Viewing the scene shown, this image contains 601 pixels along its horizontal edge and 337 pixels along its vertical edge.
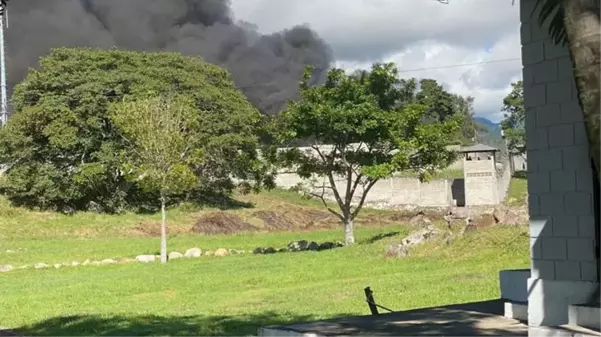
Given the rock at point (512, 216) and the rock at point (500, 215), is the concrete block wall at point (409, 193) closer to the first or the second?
the rock at point (500, 215)

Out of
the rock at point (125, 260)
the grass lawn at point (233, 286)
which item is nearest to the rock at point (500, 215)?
the grass lawn at point (233, 286)

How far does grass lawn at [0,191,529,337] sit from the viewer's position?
34.7 ft

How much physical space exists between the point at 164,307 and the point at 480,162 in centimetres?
2614

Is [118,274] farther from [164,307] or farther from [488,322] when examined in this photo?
[488,322]

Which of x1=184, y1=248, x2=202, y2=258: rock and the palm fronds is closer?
the palm fronds

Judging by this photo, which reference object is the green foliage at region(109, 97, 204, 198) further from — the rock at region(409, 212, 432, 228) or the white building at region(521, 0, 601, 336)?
the white building at region(521, 0, 601, 336)

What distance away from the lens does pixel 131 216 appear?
119ft

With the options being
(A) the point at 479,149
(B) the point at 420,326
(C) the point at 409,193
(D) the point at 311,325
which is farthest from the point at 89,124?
(B) the point at 420,326

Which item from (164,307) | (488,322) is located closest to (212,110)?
(164,307)

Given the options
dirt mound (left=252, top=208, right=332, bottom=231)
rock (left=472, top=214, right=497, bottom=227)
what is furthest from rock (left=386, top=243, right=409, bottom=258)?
dirt mound (left=252, top=208, right=332, bottom=231)

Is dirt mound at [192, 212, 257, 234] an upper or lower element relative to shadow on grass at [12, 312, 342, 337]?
upper

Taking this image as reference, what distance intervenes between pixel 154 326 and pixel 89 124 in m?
27.1

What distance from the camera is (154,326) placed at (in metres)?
10.3

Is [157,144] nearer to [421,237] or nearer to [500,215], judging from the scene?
[421,237]
